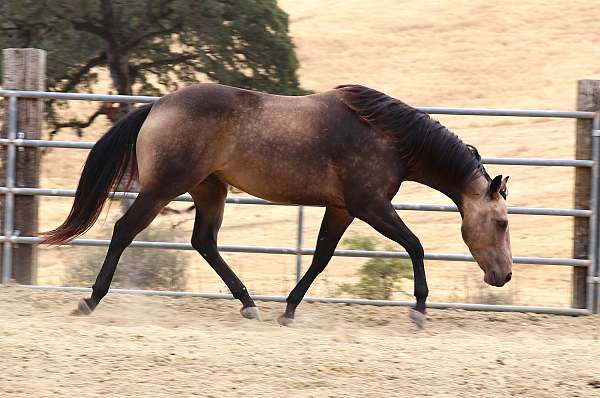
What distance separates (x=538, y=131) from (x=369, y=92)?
17.1 metres

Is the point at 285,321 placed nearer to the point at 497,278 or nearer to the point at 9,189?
the point at 497,278

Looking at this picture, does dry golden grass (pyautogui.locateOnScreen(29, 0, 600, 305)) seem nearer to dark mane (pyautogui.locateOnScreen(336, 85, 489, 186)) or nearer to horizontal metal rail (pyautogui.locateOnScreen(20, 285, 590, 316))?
horizontal metal rail (pyautogui.locateOnScreen(20, 285, 590, 316))

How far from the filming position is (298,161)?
6.19m

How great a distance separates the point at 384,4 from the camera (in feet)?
124

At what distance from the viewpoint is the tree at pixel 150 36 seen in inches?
547

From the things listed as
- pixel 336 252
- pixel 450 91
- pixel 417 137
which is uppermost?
pixel 417 137

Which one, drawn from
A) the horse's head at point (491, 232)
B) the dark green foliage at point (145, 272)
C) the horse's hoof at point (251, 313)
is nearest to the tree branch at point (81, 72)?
the dark green foliage at point (145, 272)

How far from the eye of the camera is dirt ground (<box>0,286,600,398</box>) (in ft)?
14.5

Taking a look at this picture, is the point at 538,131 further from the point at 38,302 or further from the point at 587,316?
the point at 38,302

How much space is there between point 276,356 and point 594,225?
3.19 meters

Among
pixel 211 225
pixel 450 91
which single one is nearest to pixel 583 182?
pixel 211 225

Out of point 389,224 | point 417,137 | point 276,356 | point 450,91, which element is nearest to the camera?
point 276,356

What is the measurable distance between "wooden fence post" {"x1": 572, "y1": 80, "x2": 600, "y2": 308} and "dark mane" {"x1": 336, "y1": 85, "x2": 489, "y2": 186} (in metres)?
1.28

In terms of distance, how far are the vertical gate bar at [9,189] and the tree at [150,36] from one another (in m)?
6.53
